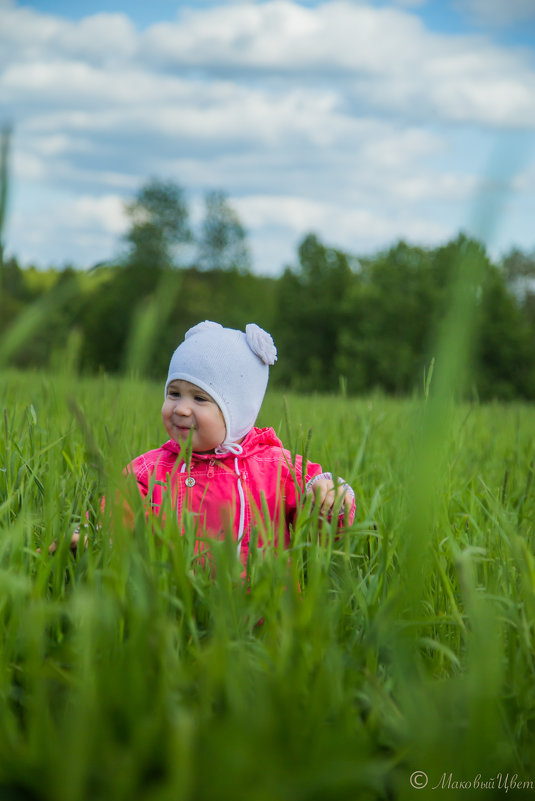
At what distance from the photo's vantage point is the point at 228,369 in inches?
89.4

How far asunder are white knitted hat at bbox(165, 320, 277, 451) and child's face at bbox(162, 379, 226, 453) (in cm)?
2

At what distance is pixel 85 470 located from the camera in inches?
79.7

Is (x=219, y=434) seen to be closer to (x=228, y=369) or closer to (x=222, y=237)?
(x=228, y=369)

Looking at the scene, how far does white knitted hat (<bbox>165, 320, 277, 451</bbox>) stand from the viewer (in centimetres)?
225

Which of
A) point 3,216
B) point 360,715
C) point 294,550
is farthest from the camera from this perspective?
point 294,550

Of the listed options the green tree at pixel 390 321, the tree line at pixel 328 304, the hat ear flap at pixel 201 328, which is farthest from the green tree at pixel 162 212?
the hat ear flap at pixel 201 328

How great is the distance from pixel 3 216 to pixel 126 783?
620mm

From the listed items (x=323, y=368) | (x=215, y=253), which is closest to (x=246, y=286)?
(x=215, y=253)

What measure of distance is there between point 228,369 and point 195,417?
19cm

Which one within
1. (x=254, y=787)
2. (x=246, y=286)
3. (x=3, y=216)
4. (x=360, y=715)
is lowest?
(x=360, y=715)

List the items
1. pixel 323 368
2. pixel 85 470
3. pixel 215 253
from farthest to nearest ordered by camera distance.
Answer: pixel 215 253
pixel 323 368
pixel 85 470

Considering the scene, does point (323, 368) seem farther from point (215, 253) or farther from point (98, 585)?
point (98, 585)

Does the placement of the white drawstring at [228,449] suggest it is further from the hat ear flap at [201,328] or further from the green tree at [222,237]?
the green tree at [222,237]

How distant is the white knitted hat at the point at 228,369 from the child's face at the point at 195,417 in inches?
1.0
